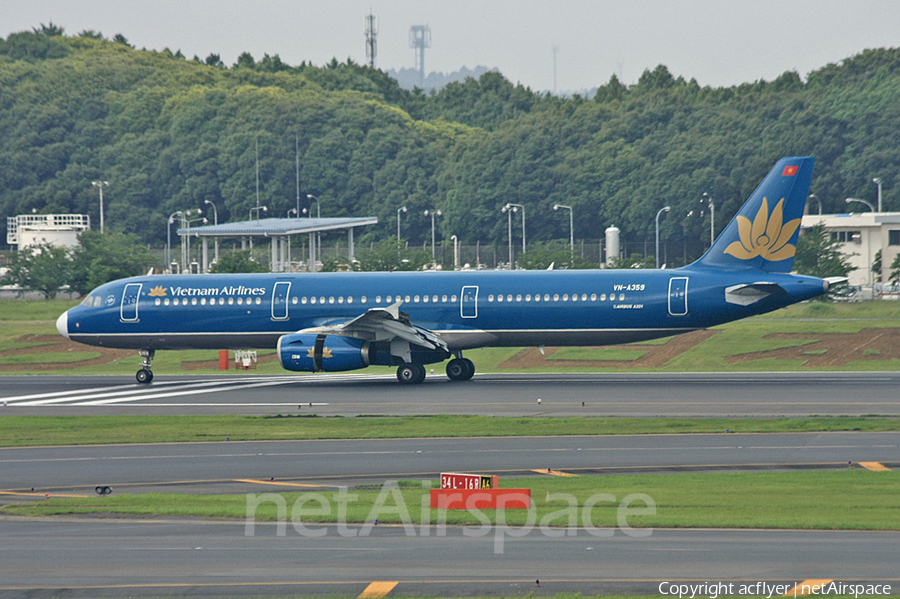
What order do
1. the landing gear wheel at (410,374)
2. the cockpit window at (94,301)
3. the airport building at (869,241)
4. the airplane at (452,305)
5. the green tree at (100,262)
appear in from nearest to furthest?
1. the airplane at (452,305)
2. the landing gear wheel at (410,374)
3. the cockpit window at (94,301)
4. the green tree at (100,262)
5. the airport building at (869,241)

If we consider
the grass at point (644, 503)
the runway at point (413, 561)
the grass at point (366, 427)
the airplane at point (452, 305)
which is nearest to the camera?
the runway at point (413, 561)

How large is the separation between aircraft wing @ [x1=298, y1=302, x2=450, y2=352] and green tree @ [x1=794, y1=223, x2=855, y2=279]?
42.1 m

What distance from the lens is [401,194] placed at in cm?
13812

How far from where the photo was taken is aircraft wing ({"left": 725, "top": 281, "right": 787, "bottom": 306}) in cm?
3528

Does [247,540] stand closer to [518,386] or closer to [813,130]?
[518,386]

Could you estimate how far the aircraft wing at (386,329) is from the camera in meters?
36.1

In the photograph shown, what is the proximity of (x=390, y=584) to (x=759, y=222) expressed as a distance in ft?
88.5

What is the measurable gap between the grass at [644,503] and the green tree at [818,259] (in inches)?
2163

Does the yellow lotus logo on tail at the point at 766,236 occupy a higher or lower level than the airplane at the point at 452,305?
higher

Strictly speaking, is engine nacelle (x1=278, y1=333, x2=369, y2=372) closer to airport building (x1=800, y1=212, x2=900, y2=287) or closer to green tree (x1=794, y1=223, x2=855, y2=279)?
green tree (x1=794, y1=223, x2=855, y2=279)

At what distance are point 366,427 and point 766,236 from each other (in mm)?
17023

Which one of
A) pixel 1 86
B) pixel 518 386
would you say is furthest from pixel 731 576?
pixel 1 86
